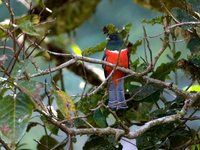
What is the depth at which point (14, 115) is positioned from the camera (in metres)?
1.31

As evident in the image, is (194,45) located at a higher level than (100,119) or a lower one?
higher

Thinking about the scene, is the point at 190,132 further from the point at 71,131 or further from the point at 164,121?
the point at 71,131

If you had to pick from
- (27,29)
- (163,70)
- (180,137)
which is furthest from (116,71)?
(27,29)

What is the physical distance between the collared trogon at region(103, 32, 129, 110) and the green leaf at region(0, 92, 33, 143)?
39 centimetres

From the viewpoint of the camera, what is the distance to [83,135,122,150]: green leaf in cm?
181

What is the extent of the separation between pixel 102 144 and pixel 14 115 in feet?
2.05

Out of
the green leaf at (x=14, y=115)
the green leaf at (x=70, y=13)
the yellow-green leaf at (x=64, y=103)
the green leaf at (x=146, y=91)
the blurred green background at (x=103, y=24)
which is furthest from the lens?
the blurred green background at (x=103, y=24)

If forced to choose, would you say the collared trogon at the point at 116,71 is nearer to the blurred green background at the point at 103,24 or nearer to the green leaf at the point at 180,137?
the green leaf at the point at 180,137

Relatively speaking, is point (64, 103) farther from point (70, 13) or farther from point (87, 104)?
point (70, 13)

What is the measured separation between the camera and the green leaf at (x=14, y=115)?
1.29 m

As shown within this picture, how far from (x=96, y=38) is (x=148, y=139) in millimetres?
1678

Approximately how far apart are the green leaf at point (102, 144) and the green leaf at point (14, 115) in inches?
20.8

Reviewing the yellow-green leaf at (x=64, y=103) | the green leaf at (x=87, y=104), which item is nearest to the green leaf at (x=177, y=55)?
the green leaf at (x=87, y=104)

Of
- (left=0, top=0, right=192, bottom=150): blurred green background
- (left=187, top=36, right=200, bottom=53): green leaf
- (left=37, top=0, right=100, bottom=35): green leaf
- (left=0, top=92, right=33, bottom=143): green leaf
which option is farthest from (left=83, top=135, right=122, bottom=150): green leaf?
(left=0, top=0, right=192, bottom=150): blurred green background
